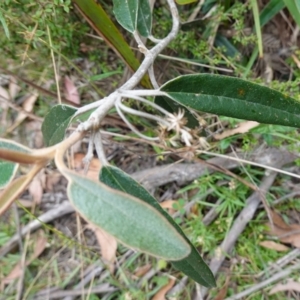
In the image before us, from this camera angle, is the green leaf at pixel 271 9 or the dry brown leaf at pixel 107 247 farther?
the dry brown leaf at pixel 107 247

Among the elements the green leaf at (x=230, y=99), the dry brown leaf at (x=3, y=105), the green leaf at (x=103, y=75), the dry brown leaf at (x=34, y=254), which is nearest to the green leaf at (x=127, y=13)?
the green leaf at (x=230, y=99)

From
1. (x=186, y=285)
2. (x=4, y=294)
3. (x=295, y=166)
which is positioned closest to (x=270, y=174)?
(x=295, y=166)

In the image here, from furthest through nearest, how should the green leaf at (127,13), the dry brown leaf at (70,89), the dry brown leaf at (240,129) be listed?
1. the dry brown leaf at (70,89)
2. the dry brown leaf at (240,129)
3. the green leaf at (127,13)

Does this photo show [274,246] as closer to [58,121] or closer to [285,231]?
[285,231]

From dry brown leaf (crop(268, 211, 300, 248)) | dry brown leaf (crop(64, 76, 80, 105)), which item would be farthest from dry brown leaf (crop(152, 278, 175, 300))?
dry brown leaf (crop(64, 76, 80, 105))

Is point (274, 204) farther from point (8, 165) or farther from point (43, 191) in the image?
point (8, 165)

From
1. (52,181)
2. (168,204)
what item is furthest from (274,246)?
(52,181)

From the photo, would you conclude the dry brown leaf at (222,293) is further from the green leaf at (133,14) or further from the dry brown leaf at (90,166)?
the green leaf at (133,14)

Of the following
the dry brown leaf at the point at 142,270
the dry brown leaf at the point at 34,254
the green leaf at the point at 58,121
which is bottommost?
the dry brown leaf at the point at 142,270
